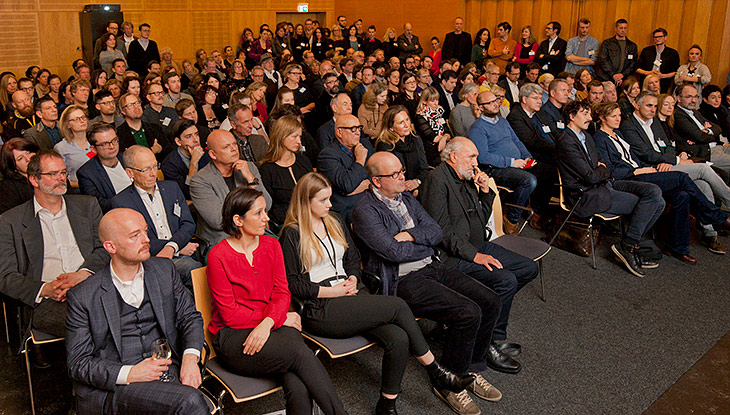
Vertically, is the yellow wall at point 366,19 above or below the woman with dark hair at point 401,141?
above

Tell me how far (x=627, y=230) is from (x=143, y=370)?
4.24 m

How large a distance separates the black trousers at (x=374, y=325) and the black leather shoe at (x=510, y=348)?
0.92 meters

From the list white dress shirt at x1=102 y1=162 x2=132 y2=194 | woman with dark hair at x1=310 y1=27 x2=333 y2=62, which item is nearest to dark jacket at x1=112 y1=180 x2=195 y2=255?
white dress shirt at x1=102 y1=162 x2=132 y2=194

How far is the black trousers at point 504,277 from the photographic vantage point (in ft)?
12.6

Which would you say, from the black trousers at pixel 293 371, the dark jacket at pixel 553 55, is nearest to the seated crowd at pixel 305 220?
the black trousers at pixel 293 371

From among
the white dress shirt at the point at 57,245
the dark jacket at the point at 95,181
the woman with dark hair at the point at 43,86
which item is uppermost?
the woman with dark hair at the point at 43,86

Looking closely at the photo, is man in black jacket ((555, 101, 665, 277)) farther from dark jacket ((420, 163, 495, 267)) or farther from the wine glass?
the wine glass

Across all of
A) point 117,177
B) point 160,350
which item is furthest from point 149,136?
point 160,350

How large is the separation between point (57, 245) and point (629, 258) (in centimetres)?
432

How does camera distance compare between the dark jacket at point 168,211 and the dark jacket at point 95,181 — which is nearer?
the dark jacket at point 168,211

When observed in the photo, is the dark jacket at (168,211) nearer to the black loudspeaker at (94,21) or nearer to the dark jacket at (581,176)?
the dark jacket at (581,176)

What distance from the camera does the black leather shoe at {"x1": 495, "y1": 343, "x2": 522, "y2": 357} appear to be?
12.6 feet

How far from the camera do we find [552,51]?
10891 millimetres

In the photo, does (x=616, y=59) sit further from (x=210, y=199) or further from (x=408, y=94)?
(x=210, y=199)
